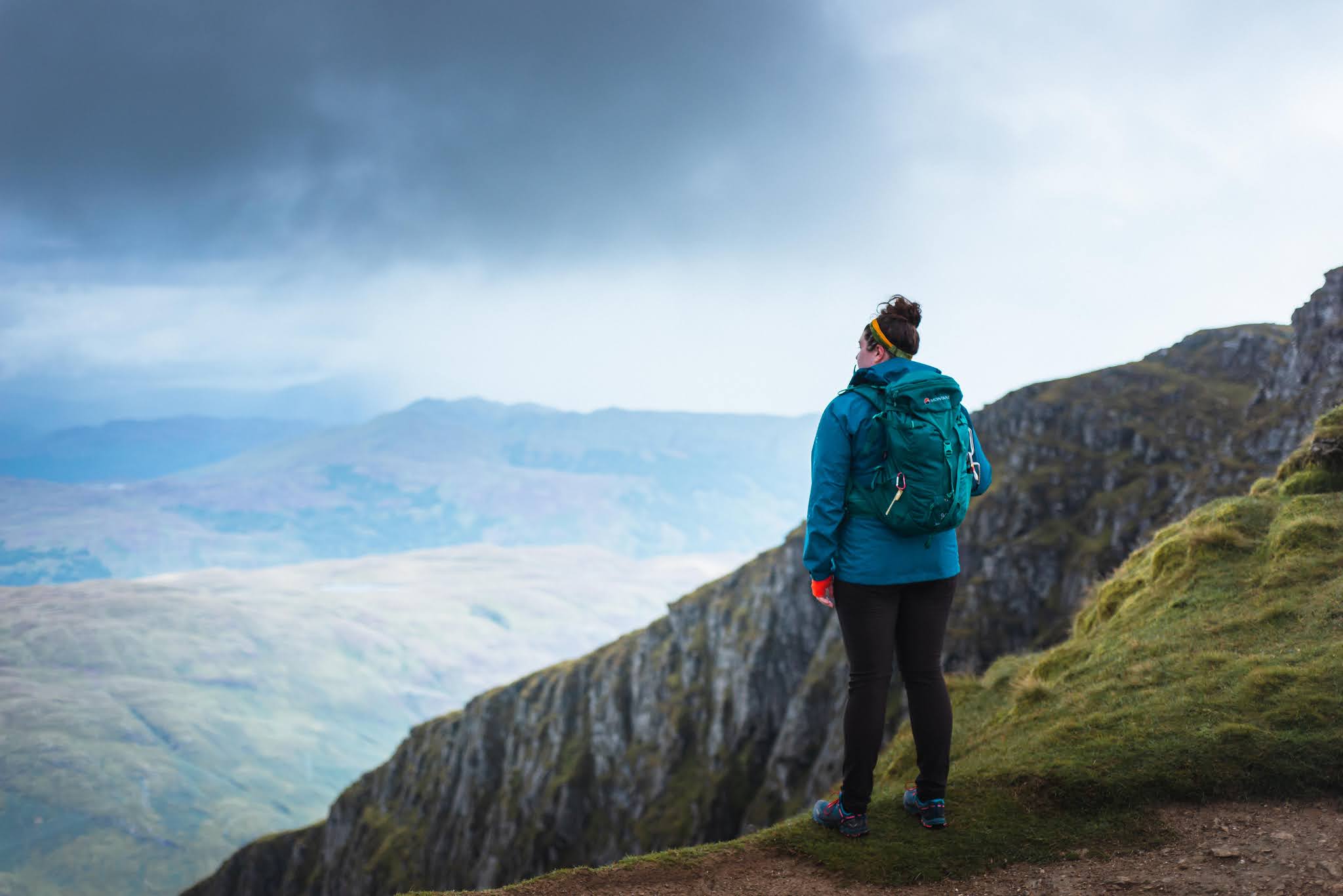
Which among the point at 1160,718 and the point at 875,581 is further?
the point at 1160,718

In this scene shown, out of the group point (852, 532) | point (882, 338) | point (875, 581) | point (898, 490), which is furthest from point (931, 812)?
point (882, 338)

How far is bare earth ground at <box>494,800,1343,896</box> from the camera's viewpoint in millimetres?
7137

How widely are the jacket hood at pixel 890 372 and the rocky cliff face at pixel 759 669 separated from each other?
11758 centimetres

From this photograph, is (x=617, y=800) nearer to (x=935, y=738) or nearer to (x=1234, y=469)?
(x=1234, y=469)

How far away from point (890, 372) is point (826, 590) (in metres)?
2.40

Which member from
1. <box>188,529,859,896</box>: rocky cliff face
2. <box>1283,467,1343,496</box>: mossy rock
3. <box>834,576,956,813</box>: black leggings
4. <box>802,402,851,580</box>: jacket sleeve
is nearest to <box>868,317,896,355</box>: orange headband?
<box>802,402,851,580</box>: jacket sleeve

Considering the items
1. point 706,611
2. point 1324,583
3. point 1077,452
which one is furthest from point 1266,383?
point 1324,583

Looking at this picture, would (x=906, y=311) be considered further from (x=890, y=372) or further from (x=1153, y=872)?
(x=1153, y=872)

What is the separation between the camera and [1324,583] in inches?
502

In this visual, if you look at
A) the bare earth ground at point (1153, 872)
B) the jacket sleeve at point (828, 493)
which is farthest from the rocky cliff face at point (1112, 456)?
the jacket sleeve at point (828, 493)

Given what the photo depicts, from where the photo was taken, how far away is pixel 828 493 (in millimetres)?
8312

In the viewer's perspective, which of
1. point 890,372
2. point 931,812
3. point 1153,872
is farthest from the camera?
point 931,812

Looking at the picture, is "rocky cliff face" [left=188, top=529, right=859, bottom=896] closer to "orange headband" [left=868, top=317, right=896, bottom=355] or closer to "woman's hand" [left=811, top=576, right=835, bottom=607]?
"woman's hand" [left=811, top=576, right=835, bottom=607]

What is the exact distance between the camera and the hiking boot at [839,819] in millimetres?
8898
